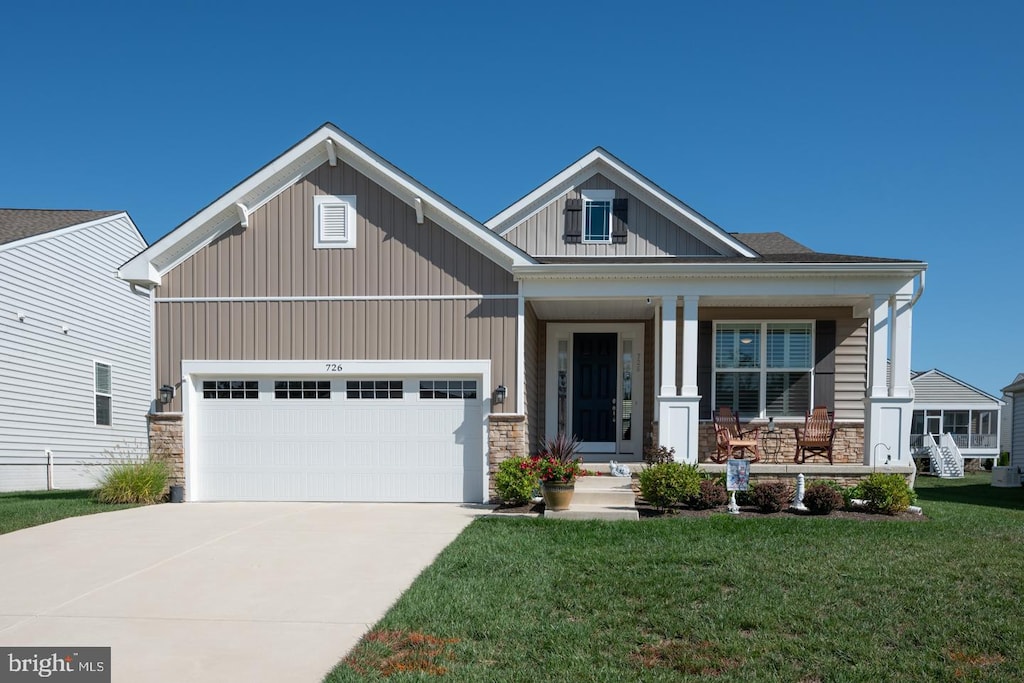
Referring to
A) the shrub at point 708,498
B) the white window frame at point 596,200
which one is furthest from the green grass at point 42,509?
the white window frame at point 596,200

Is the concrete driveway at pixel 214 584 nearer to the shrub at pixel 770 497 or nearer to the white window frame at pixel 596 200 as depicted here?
the shrub at pixel 770 497

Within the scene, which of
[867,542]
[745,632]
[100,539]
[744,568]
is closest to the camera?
[745,632]

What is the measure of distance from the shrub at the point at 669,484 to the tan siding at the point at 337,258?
3.50 metres

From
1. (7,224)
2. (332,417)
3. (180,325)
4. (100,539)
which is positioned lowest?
(100,539)

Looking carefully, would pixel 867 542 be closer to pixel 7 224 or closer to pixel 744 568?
pixel 744 568

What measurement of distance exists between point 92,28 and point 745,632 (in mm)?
14302

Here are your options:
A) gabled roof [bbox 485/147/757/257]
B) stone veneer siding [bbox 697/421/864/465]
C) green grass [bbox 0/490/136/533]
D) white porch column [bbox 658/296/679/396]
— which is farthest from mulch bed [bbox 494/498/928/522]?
green grass [bbox 0/490/136/533]

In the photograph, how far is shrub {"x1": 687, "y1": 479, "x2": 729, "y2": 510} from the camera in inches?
388

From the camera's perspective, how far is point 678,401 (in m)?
11.2

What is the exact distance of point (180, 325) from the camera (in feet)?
38.9

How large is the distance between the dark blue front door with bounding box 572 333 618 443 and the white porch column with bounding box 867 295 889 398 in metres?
4.44

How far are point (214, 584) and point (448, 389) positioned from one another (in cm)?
552

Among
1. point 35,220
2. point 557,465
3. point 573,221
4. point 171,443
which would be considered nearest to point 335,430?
point 171,443

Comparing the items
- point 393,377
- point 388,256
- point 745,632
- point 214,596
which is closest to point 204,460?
point 393,377
